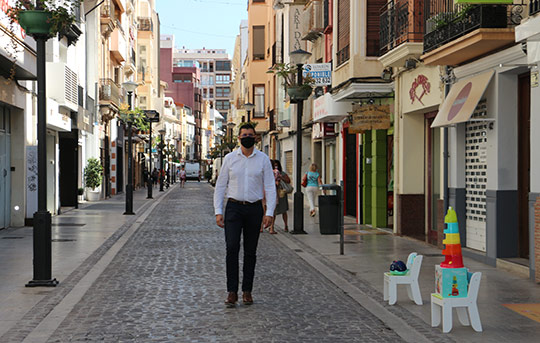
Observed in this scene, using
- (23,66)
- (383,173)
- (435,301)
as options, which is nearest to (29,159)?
(23,66)

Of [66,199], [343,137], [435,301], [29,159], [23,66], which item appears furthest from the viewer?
[66,199]

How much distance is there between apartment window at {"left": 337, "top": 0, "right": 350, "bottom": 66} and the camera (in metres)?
20.6

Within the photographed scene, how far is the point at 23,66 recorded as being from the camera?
16562 millimetres

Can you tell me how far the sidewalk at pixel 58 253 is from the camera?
345 inches

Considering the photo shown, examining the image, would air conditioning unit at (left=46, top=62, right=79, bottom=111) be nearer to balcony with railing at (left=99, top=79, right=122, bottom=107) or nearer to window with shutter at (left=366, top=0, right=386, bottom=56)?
window with shutter at (left=366, top=0, right=386, bottom=56)

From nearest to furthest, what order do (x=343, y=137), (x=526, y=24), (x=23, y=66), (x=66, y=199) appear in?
(x=526, y=24) → (x=23, y=66) → (x=343, y=137) → (x=66, y=199)

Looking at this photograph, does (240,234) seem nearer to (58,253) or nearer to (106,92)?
(58,253)

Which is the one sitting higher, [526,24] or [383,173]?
[526,24]

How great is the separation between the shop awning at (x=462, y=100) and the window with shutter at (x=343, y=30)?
6.94 m

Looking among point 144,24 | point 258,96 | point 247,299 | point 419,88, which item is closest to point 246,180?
point 247,299

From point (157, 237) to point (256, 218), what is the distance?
30.3 ft

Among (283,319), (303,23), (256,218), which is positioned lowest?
(283,319)

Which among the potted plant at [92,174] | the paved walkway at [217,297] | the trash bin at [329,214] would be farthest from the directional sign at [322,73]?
the potted plant at [92,174]

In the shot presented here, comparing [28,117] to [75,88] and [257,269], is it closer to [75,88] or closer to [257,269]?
[75,88]
